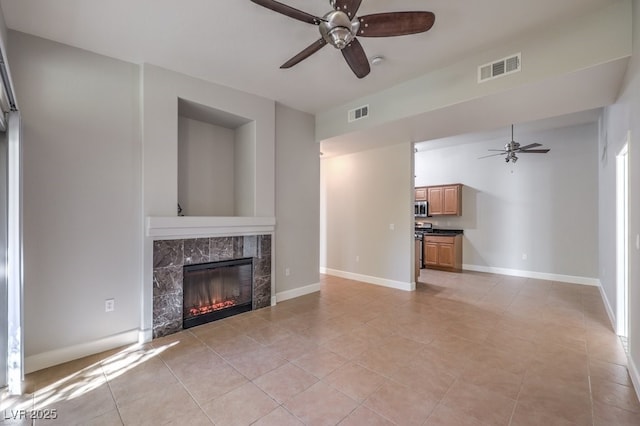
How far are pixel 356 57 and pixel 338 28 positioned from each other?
0.49m

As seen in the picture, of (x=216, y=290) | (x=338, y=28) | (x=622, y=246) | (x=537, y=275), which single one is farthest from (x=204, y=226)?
(x=537, y=275)

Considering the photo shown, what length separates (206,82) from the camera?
357cm

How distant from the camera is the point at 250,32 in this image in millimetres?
2643

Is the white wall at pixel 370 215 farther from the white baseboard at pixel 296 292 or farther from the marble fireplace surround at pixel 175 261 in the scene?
the marble fireplace surround at pixel 175 261

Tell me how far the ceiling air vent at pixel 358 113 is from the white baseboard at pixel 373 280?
3.03m

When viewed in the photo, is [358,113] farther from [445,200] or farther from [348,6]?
[445,200]

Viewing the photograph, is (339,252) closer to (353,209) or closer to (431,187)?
(353,209)

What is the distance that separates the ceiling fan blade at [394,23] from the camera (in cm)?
192

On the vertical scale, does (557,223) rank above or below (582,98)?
below

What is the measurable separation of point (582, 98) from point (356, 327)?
12.0 feet

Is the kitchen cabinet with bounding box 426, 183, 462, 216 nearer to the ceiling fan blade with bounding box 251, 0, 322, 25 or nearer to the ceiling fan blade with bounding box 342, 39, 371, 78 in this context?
the ceiling fan blade with bounding box 342, 39, 371, 78

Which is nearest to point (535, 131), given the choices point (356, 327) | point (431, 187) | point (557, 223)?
point (557, 223)

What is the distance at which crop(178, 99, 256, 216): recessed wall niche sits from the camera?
384cm

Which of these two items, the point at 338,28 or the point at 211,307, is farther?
the point at 211,307
